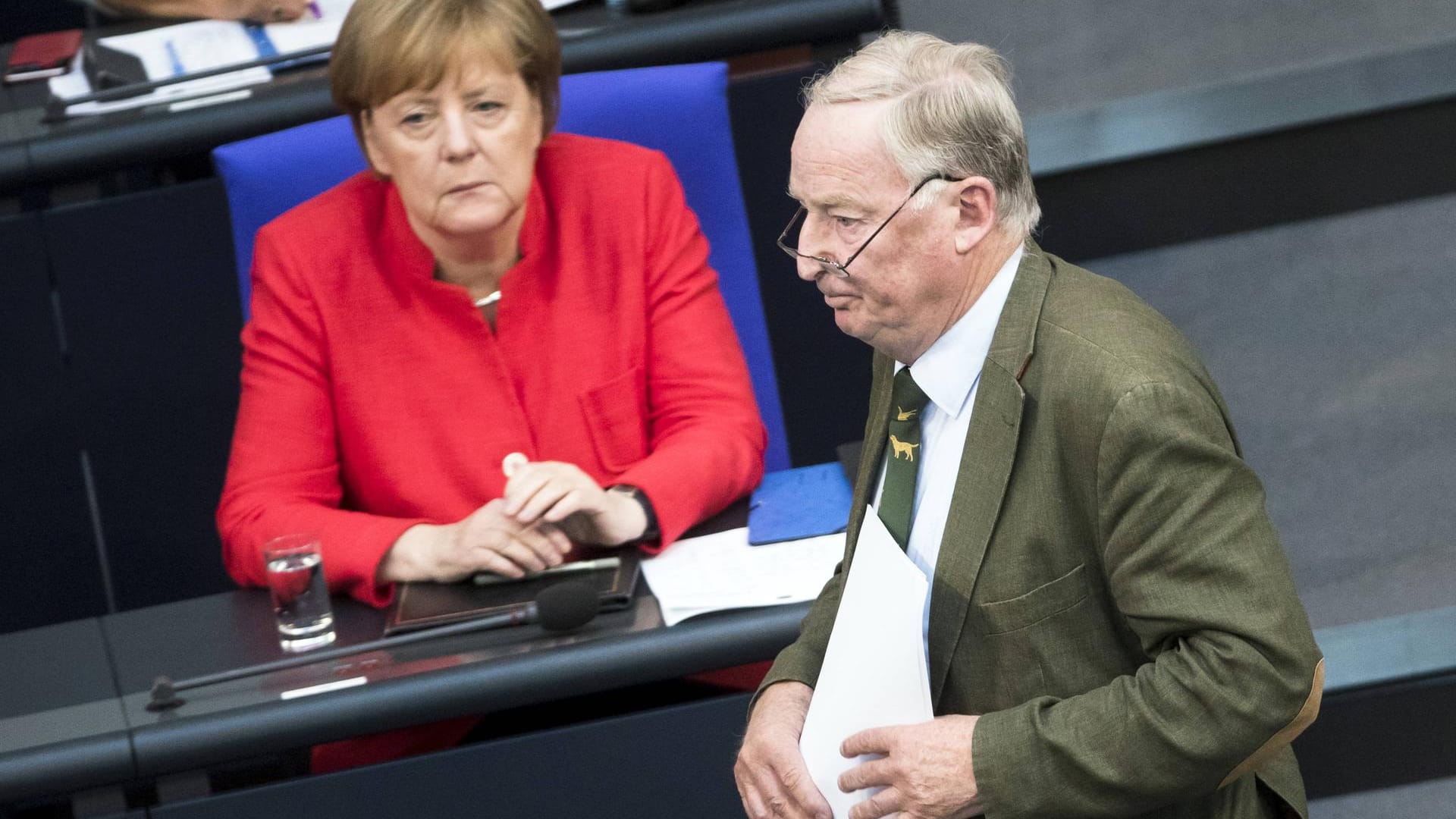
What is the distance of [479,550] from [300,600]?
0.20 meters

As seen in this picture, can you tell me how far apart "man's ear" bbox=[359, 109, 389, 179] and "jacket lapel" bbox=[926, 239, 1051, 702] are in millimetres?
1107

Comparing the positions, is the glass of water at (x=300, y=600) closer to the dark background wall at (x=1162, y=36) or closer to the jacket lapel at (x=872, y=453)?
the jacket lapel at (x=872, y=453)

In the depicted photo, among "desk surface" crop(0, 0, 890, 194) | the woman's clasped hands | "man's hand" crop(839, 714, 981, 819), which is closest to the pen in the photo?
the woman's clasped hands

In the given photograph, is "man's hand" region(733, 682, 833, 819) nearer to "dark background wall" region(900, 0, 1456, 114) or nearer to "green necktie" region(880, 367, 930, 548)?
"green necktie" region(880, 367, 930, 548)

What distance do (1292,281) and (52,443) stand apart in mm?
2453

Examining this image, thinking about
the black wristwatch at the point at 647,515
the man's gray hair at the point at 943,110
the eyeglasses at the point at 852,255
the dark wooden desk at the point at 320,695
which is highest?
the man's gray hair at the point at 943,110

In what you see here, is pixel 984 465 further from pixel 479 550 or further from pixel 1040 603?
pixel 479 550

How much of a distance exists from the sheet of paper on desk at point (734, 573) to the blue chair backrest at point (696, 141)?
49 centimetres

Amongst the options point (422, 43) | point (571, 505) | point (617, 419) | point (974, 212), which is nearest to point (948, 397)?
point (974, 212)

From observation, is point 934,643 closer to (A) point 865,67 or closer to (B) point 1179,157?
(A) point 865,67

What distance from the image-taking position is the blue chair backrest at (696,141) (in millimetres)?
2377

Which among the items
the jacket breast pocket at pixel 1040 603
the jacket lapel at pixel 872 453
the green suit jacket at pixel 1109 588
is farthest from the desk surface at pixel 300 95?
the jacket breast pocket at pixel 1040 603

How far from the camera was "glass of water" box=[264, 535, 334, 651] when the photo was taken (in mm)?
1814

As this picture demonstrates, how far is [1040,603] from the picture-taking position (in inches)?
49.2
